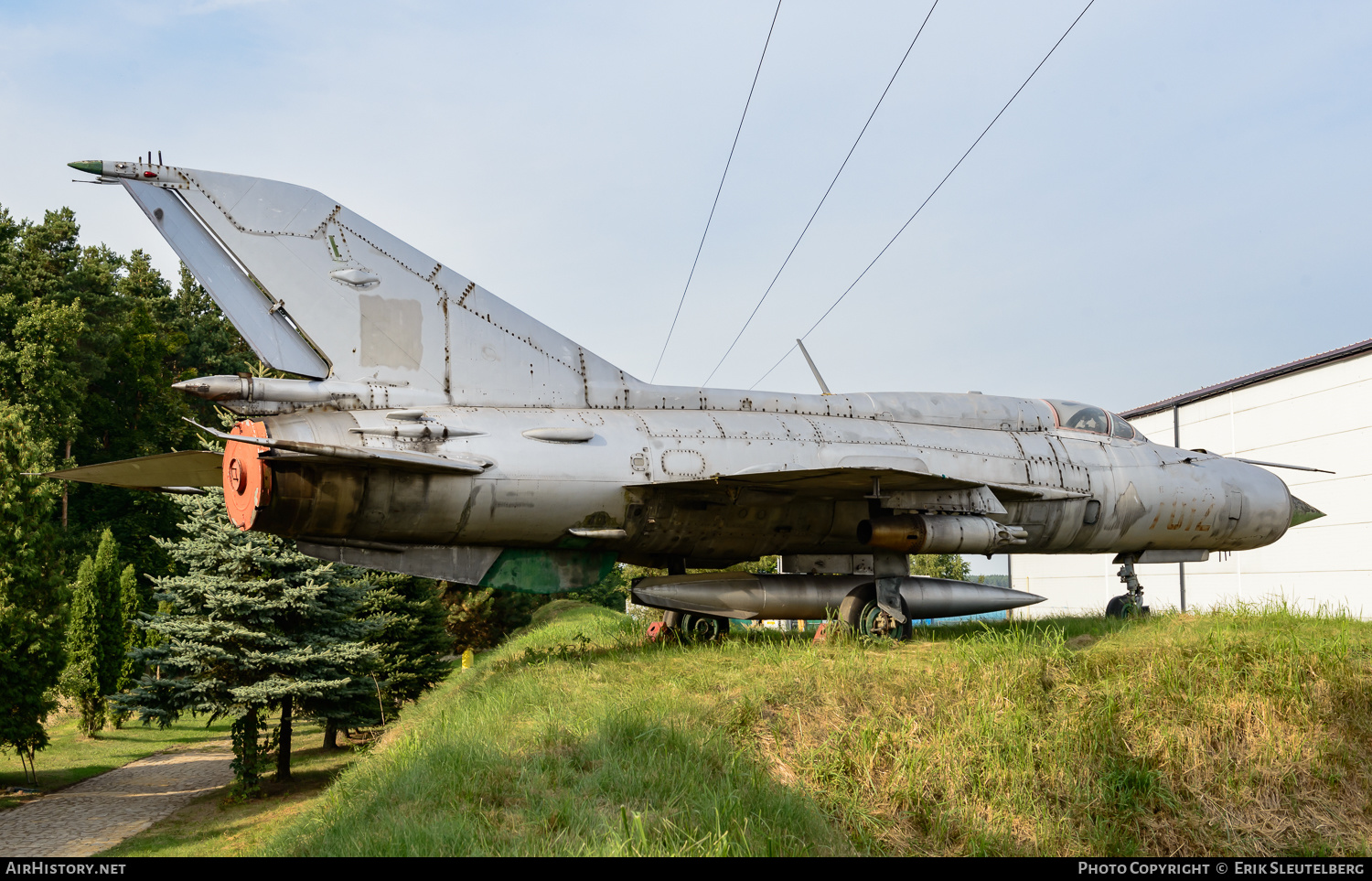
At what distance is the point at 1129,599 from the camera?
12133mm

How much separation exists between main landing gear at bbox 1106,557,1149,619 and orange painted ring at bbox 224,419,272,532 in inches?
427

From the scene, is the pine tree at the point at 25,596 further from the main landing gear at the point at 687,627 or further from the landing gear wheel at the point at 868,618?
the landing gear wheel at the point at 868,618

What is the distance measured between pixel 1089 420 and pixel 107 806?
2050 centimetres

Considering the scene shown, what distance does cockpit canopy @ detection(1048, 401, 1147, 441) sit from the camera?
1247 cm

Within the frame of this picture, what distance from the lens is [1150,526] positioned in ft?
39.6

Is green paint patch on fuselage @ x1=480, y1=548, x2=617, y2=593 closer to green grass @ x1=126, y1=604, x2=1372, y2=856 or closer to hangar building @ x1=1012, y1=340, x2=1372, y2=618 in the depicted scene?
green grass @ x1=126, y1=604, x2=1372, y2=856

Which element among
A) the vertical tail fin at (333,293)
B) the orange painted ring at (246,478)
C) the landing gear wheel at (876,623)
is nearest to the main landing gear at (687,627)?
the landing gear wheel at (876,623)

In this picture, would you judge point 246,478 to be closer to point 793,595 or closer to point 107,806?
point 793,595

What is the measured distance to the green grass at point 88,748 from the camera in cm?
2100

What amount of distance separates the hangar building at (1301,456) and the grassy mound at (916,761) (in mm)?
9969

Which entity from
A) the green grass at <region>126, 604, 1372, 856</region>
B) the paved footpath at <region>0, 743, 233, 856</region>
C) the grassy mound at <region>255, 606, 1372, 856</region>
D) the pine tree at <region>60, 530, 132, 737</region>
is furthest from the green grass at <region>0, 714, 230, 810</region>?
the green grass at <region>126, 604, 1372, 856</region>

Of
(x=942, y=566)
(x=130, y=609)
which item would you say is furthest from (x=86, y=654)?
(x=942, y=566)

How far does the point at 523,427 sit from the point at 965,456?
18.9ft

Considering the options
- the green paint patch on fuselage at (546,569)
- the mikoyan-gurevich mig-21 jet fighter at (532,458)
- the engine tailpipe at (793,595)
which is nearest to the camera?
the mikoyan-gurevich mig-21 jet fighter at (532,458)
